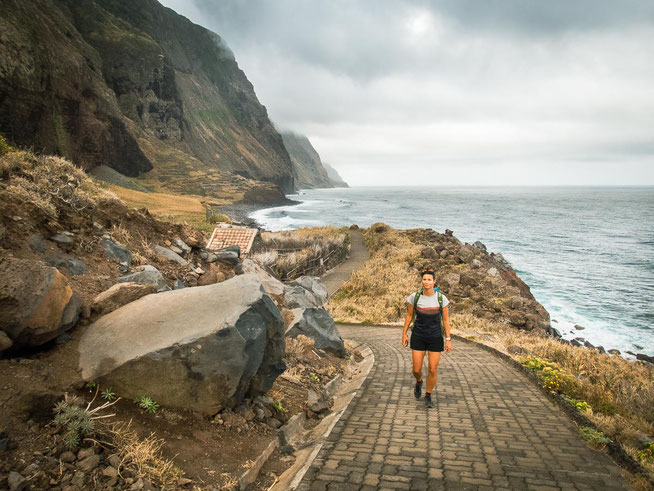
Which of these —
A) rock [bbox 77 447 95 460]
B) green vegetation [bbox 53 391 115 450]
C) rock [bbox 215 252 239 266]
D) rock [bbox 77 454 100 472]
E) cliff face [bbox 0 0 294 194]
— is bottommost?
rock [bbox 77 454 100 472]

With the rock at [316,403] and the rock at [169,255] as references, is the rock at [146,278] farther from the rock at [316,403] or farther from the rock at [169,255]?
the rock at [316,403]

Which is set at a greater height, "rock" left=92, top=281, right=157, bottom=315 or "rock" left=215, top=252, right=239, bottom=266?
"rock" left=92, top=281, right=157, bottom=315

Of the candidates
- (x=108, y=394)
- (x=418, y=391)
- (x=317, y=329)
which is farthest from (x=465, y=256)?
(x=108, y=394)

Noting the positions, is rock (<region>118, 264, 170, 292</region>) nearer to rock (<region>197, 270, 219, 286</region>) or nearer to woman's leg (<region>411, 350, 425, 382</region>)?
rock (<region>197, 270, 219, 286</region>)

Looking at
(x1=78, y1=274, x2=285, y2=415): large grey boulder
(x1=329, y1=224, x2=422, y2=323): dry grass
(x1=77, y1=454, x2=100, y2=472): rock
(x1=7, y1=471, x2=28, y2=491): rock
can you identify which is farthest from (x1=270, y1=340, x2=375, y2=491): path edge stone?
(x1=329, y1=224, x2=422, y2=323): dry grass

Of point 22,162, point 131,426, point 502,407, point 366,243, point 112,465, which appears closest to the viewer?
point 112,465

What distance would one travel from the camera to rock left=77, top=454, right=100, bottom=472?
8.88ft

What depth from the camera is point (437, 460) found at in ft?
12.1

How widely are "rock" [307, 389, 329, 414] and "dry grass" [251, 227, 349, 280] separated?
14601 mm

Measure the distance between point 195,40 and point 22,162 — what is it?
Answer: 486 ft

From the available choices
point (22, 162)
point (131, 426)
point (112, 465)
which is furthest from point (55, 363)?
point (22, 162)

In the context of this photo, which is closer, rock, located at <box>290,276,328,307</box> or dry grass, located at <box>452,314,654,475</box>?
dry grass, located at <box>452,314,654,475</box>

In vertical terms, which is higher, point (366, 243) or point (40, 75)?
point (40, 75)

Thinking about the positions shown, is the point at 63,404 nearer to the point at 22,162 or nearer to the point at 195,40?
the point at 22,162
